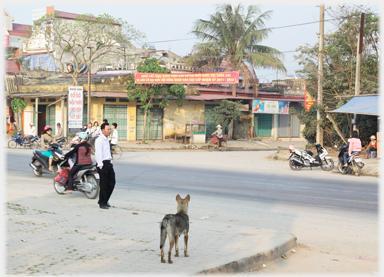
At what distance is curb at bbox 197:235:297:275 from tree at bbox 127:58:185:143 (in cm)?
2275

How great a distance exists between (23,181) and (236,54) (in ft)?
77.9

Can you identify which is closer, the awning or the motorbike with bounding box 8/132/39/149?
the awning

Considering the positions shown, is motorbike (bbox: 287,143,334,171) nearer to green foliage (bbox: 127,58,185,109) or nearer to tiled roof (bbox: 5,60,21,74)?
green foliage (bbox: 127,58,185,109)

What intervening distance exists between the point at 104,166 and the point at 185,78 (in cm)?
2052

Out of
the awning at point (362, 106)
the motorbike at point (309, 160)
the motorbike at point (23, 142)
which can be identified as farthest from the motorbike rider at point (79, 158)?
the motorbike at point (23, 142)

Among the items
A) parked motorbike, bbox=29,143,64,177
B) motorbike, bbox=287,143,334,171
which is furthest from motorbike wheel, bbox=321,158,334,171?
parked motorbike, bbox=29,143,64,177

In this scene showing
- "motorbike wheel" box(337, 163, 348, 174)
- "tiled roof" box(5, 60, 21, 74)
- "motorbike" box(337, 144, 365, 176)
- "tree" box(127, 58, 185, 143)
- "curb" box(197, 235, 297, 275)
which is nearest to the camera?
"curb" box(197, 235, 297, 275)

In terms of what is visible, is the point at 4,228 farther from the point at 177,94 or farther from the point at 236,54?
the point at 236,54

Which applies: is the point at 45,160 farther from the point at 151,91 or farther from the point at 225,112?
the point at 225,112

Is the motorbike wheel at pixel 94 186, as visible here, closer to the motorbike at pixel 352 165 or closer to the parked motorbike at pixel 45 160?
the parked motorbike at pixel 45 160

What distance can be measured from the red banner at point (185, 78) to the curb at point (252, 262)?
74.2 feet

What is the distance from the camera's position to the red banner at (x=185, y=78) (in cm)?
2800

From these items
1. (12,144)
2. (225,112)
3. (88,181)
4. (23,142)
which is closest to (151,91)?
(225,112)

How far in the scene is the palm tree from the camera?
108 ft
